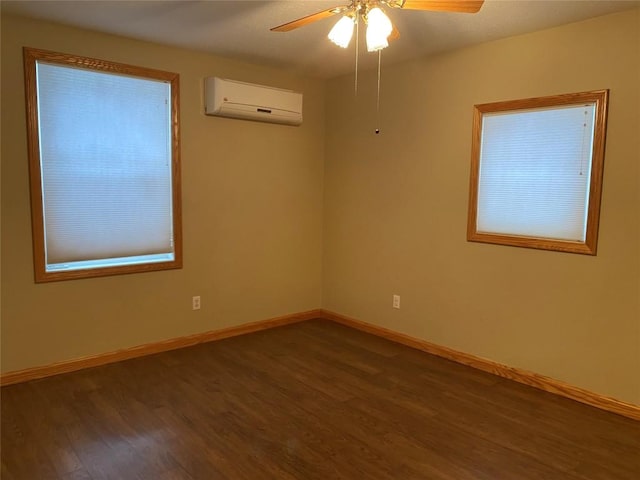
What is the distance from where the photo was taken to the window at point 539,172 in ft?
9.45

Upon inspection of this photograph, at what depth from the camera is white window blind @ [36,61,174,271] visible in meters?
3.14

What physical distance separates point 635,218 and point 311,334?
2.70 meters

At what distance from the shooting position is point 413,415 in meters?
2.77

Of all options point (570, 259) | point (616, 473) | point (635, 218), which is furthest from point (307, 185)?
point (616, 473)

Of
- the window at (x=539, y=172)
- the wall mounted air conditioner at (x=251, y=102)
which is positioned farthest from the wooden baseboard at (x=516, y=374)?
the wall mounted air conditioner at (x=251, y=102)

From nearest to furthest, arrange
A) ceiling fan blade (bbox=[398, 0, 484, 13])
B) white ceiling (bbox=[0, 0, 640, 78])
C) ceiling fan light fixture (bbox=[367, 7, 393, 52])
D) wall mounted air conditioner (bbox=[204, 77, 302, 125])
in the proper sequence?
ceiling fan blade (bbox=[398, 0, 484, 13]) → ceiling fan light fixture (bbox=[367, 7, 393, 52]) → white ceiling (bbox=[0, 0, 640, 78]) → wall mounted air conditioner (bbox=[204, 77, 302, 125])

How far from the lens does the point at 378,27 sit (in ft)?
7.07

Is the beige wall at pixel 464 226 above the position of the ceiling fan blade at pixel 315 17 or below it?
below

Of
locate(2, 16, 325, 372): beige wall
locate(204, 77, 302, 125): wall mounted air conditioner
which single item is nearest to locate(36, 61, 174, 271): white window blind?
locate(2, 16, 325, 372): beige wall

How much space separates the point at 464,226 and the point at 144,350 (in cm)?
272

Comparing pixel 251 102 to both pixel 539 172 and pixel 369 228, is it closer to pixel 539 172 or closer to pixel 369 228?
pixel 369 228

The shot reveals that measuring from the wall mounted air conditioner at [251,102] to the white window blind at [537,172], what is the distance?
1.74 meters

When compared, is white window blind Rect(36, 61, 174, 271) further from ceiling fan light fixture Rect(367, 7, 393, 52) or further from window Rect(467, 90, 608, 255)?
window Rect(467, 90, 608, 255)

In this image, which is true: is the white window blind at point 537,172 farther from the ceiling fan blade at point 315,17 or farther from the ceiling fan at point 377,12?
the ceiling fan blade at point 315,17
